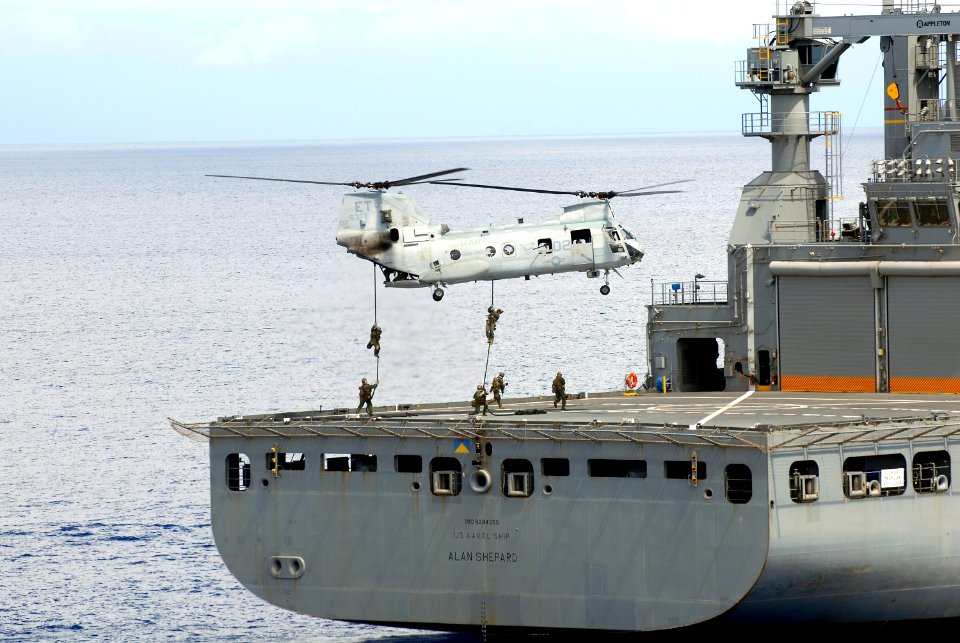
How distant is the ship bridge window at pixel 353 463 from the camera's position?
40.0 metres

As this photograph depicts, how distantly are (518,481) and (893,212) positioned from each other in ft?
46.1

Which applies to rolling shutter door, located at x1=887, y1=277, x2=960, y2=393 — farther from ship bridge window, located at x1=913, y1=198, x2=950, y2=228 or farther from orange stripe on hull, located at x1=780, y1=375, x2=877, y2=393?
ship bridge window, located at x1=913, y1=198, x2=950, y2=228

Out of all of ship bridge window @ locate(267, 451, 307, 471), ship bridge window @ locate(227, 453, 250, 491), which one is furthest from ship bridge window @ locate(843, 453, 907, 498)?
ship bridge window @ locate(227, 453, 250, 491)

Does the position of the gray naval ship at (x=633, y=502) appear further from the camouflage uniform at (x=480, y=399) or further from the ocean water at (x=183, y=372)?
the ocean water at (x=183, y=372)

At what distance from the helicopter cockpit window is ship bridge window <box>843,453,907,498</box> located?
15452 millimetres

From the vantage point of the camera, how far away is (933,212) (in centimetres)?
4625

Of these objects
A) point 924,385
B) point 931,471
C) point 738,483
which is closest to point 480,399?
point 738,483

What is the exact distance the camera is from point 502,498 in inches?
1523

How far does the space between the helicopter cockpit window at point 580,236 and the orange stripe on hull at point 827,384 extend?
24.4ft

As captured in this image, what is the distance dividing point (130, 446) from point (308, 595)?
1400 inches

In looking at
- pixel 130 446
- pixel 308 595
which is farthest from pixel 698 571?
pixel 130 446

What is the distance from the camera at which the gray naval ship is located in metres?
37.0

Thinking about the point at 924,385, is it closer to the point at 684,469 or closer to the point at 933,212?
the point at 933,212

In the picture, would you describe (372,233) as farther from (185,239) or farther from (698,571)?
(185,239)
